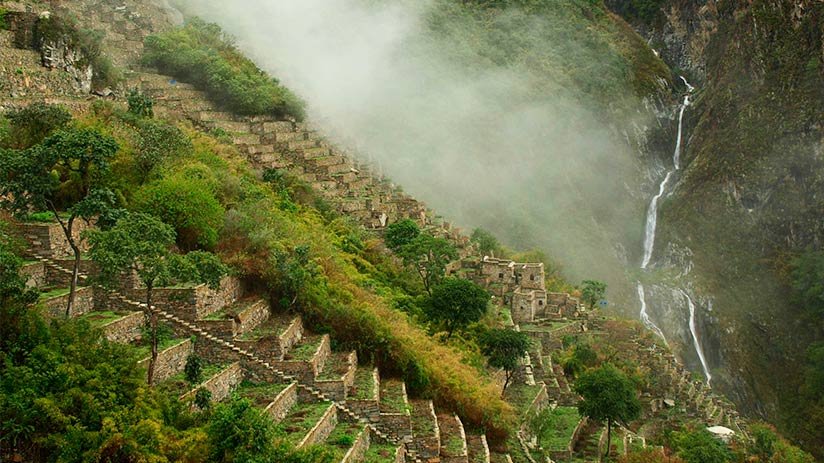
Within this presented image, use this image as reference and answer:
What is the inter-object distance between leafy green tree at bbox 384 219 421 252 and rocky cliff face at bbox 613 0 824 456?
35311mm

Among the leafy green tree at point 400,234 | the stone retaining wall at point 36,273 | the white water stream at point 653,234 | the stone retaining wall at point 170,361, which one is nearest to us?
the stone retaining wall at point 170,361

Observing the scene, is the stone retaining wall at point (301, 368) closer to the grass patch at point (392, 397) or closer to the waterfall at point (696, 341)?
the grass patch at point (392, 397)

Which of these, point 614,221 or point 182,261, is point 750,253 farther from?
point 182,261

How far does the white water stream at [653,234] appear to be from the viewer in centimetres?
6049

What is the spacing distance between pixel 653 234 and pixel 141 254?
69.6m

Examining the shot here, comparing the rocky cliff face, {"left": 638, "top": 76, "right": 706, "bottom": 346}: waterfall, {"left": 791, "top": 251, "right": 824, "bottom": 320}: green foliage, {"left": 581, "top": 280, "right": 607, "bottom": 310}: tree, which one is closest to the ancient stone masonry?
{"left": 581, "top": 280, "right": 607, "bottom": 310}: tree

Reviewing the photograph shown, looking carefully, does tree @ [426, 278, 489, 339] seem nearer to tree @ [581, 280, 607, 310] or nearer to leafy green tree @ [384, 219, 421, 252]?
leafy green tree @ [384, 219, 421, 252]

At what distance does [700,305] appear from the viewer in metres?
65.5

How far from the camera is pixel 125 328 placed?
50.1ft

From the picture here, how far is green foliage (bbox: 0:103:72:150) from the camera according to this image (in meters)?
18.0

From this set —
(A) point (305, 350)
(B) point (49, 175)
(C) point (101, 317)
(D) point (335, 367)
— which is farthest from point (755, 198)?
(B) point (49, 175)

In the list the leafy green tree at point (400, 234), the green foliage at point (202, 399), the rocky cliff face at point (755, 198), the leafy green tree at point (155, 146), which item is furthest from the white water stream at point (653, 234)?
the green foliage at point (202, 399)

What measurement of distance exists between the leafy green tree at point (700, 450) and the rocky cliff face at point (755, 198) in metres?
31.1

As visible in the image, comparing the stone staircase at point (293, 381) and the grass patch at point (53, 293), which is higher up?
the grass patch at point (53, 293)
